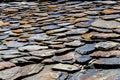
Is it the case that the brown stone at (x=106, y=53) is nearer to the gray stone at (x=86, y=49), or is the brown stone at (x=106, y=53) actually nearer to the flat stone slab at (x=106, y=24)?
the gray stone at (x=86, y=49)

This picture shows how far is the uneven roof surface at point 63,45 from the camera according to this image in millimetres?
2255

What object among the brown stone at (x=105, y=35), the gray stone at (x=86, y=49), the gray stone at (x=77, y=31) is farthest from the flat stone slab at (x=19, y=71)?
the gray stone at (x=77, y=31)

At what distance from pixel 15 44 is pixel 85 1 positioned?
2.54 meters

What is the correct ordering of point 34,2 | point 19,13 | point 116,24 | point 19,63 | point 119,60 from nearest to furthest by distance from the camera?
point 119,60 < point 19,63 < point 116,24 < point 19,13 < point 34,2

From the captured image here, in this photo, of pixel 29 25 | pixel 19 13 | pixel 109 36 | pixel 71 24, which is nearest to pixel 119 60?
pixel 109 36

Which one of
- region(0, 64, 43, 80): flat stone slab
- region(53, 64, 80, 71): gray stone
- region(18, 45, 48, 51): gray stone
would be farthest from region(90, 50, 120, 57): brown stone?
region(18, 45, 48, 51): gray stone

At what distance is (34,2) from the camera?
248 inches

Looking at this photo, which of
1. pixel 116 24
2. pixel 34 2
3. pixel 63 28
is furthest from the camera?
pixel 34 2

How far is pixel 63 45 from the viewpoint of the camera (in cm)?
290

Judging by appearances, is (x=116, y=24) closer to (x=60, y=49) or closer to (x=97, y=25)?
(x=97, y=25)

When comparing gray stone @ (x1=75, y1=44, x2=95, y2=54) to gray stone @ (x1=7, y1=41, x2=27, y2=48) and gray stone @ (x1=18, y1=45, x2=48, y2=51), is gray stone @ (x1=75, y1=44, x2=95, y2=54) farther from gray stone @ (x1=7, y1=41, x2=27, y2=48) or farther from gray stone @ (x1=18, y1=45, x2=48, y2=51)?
gray stone @ (x1=7, y1=41, x2=27, y2=48)

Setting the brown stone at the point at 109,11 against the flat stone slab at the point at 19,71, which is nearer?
the flat stone slab at the point at 19,71

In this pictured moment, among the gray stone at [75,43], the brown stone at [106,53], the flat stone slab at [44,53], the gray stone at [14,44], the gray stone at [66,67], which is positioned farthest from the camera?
the gray stone at [14,44]

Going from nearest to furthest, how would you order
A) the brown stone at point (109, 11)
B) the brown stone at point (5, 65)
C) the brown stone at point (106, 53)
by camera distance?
the brown stone at point (106, 53) < the brown stone at point (5, 65) < the brown stone at point (109, 11)
